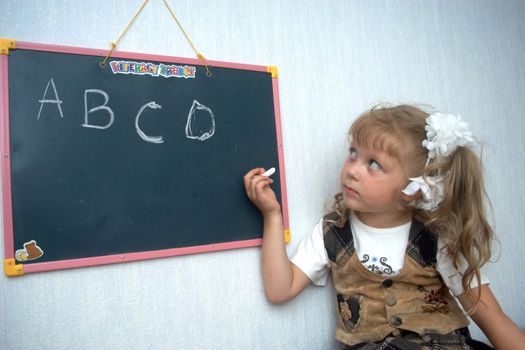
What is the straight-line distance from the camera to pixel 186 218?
0.95m

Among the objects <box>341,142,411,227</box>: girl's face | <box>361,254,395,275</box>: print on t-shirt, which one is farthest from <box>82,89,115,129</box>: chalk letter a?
<box>361,254,395,275</box>: print on t-shirt

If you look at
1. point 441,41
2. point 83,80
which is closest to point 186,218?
point 83,80

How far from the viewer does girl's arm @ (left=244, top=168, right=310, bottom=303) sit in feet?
3.21

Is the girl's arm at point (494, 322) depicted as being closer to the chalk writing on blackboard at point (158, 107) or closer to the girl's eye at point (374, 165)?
the girl's eye at point (374, 165)

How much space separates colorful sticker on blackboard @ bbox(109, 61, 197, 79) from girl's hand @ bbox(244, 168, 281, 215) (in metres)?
0.33

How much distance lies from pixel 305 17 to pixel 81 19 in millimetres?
691

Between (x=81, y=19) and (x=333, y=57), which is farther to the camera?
(x=333, y=57)

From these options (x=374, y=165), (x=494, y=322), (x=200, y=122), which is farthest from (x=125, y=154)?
(x=494, y=322)

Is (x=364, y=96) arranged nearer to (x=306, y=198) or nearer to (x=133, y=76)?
(x=306, y=198)

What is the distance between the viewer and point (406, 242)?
97cm

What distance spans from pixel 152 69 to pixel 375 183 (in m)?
0.67

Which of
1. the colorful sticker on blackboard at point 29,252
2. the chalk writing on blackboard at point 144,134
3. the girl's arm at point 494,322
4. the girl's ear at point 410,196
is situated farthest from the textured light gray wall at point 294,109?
the girl's arm at point 494,322

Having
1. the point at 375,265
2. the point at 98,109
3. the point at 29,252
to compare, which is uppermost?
the point at 98,109

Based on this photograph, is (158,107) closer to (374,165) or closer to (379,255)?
(374,165)
